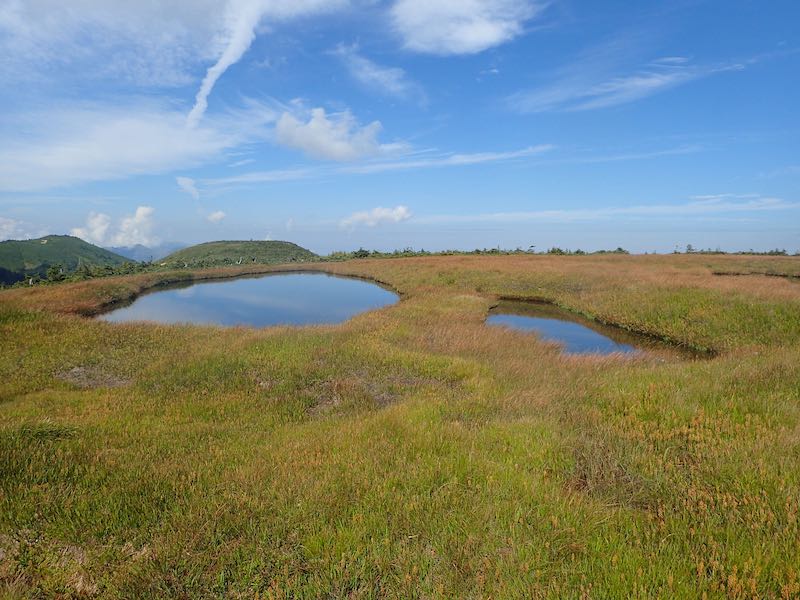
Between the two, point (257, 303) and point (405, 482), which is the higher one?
point (257, 303)

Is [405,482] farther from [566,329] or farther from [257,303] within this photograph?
[257,303]

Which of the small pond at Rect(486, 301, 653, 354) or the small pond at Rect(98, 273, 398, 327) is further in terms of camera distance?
the small pond at Rect(98, 273, 398, 327)

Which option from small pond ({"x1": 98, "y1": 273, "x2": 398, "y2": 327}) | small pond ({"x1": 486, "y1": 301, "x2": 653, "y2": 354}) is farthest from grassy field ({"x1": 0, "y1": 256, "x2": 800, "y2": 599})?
small pond ({"x1": 98, "y1": 273, "x2": 398, "y2": 327})

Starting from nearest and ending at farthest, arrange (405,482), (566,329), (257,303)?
1. (405,482)
2. (566,329)
3. (257,303)

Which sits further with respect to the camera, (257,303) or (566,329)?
(257,303)

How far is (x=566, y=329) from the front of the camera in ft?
79.8

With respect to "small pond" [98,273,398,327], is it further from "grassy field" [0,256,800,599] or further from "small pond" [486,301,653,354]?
"grassy field" [0,256,800,599]

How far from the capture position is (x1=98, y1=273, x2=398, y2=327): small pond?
2949 cm

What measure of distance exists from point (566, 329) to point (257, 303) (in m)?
25.9

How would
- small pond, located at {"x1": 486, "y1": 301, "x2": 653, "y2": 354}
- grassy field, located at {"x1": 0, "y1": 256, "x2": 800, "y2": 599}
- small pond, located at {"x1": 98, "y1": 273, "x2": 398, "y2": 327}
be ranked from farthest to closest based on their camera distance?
small pond, located at {"x1": 98, "y1": 273, "x2": 398, "y2": 327}
small pond, located at {"x1": 486, "y1": 301, "x2": 653, "y2": 354}
grassy field, located at {"x1": 0, "y1": 256, "x2": 800, "y2": 599}

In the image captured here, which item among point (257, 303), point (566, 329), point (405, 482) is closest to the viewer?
point (405, 482)

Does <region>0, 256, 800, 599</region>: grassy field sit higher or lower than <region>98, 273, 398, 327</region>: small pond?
lower

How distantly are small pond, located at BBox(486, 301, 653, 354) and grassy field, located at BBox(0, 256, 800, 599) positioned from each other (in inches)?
285

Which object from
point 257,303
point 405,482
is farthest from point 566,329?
point 257,303
